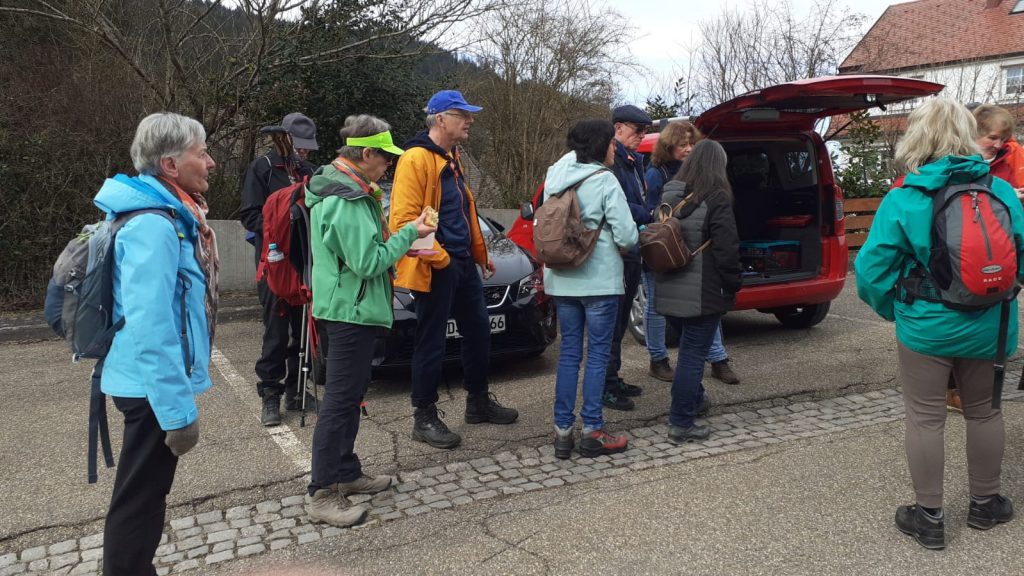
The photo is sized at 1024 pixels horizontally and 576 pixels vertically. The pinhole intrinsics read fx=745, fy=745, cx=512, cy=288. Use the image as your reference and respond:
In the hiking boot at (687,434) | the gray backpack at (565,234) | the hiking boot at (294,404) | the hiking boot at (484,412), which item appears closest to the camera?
the gray backpack at (565,234)

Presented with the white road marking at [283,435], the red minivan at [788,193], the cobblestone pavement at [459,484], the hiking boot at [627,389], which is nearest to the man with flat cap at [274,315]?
the white road marking at [283,435]

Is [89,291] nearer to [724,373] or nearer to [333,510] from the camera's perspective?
[333,510]

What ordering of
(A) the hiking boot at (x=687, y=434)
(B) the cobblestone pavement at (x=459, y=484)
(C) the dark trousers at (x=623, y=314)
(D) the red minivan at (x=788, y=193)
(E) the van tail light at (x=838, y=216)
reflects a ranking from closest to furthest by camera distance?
(B) the cobblestone pavement at (x=459, y=484), (A) the hiking boot at (x=687, y=434), (C) the dark trousers at (x=623, y=314), (D) the red minivan at (x=788, y=193), (E) the van tail light at (x=838, y=216)

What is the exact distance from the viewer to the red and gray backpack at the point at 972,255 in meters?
2.76

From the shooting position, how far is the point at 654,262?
13.3 feet

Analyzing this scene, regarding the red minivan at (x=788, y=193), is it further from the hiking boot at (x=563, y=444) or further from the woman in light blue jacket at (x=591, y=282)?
the hiking boot at (x=563, y=444)

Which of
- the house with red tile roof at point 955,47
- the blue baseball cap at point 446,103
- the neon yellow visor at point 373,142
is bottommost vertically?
the neon yellow visor at point 373,142

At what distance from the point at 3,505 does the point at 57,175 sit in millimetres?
6919

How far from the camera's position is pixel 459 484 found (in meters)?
3.71

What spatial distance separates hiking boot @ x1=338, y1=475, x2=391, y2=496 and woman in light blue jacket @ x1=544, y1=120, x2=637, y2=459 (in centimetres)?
96

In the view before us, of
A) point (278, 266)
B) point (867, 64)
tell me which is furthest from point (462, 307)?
point (867, 64)

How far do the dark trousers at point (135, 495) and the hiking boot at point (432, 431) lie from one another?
1.92 meters

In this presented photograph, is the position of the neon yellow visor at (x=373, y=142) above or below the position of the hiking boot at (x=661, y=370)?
above

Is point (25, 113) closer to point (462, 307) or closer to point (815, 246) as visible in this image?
point (462, 307)
